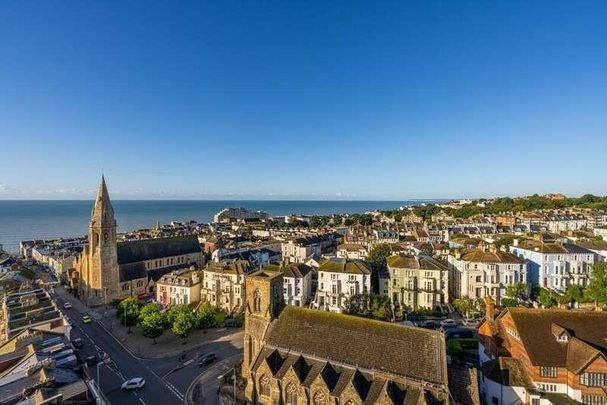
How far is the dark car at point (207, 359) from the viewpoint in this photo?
3612 centimetres

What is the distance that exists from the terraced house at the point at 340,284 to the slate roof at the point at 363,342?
24.9 metres

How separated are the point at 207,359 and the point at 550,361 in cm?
3341

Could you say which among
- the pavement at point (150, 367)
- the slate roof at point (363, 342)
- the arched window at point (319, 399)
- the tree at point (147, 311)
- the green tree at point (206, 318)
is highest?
the slate roof at point (363, 342)

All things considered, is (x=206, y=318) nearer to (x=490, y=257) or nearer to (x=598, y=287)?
(x=490, y=257)

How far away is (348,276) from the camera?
5209 cm

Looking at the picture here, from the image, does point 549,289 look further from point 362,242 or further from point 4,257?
point 4,257

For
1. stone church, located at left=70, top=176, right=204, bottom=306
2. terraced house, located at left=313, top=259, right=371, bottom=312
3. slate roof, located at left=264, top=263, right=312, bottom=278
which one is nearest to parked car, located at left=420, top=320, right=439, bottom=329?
terraced house, located at left=313, top=259, right=371, bottom=312

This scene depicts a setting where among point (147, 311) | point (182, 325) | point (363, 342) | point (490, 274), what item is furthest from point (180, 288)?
point (490, 274)

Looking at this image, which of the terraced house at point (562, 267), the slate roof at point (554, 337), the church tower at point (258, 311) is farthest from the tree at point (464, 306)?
the church tower at point (258, 311)

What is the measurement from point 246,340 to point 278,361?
5287mm

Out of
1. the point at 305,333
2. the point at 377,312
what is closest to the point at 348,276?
the point at 377,312

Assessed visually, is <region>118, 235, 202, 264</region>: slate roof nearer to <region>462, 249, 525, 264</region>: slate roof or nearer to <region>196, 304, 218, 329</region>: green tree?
<region>196, 304, 218, 329</region>: green tree

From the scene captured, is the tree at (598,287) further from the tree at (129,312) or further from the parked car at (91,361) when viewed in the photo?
the parked car at (91,361)

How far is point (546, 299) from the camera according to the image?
155 feet
